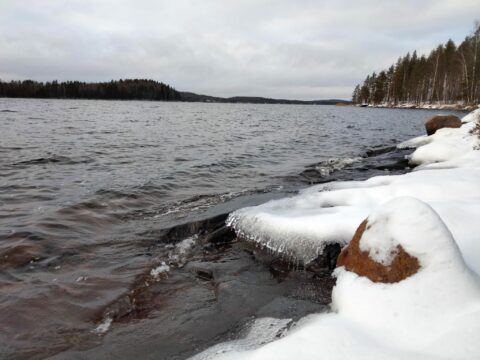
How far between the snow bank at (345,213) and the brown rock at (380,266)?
75 cm

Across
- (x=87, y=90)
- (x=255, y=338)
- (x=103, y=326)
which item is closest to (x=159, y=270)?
(x=103, y=326)

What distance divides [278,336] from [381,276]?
1066 millimetres

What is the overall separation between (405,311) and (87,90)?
11804 centimetres

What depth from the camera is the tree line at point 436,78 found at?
56.9 m

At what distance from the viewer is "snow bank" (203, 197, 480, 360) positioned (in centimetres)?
230

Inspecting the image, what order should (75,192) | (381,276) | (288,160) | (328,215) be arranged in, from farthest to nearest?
(288,160) → (75,192) → (328,215) → (381,276)

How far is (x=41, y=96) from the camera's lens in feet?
346

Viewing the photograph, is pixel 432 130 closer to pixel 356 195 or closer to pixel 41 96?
pixel 356 195

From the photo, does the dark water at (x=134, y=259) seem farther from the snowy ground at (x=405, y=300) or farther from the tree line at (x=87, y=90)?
the tree line at (x=87, y=90)

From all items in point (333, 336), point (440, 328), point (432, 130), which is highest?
point (432, 130)

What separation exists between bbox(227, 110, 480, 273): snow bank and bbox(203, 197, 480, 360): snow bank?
0.68m

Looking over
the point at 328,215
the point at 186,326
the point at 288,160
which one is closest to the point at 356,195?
the point at 328,215

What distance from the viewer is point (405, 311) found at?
8.53 ft

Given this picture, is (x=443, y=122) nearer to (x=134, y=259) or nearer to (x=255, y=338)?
(x=134, y=259)
